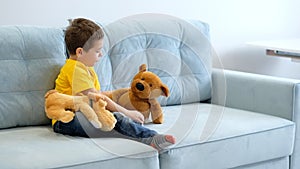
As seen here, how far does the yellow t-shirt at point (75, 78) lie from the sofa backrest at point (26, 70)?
10cm

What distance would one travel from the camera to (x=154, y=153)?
6.86ft

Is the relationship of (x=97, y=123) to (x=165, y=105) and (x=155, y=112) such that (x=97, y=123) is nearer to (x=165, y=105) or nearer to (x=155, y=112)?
(x=155, y=112)

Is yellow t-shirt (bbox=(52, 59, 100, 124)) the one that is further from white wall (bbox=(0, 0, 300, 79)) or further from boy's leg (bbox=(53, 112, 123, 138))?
white wall (bbox=(0, 0, 300, 79))

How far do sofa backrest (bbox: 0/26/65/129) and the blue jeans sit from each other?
0.26 metres

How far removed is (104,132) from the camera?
2.17 meters

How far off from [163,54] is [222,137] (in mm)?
601

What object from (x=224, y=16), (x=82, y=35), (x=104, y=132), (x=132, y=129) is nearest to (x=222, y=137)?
(x=132, y=129)

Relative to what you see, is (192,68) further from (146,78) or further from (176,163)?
(176,163)

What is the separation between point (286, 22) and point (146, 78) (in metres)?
1.72

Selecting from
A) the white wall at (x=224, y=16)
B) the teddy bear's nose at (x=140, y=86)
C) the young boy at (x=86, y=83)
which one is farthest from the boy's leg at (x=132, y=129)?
the white wall at (x=224, y=16)

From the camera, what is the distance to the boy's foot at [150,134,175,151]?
2135mm

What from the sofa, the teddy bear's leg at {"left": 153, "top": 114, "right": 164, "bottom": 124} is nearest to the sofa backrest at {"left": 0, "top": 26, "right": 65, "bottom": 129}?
the sofa

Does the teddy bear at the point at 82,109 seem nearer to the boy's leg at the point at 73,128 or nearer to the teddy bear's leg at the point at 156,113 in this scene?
the boy's leg at the point at 73,128

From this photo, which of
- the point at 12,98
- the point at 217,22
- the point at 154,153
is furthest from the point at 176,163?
the point at 217,22
